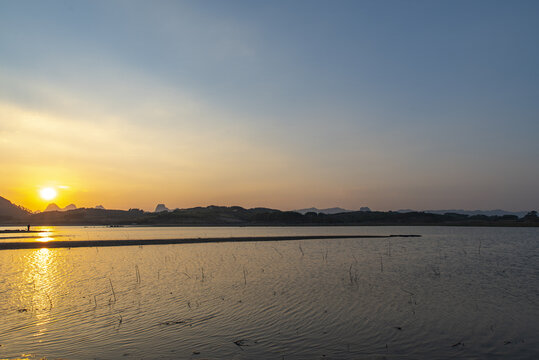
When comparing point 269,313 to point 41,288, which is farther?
point 41,288

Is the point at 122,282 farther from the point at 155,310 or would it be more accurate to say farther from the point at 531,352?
the point at 531,352

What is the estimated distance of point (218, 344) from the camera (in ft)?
42.1

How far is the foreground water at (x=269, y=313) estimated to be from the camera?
1241 centimetres

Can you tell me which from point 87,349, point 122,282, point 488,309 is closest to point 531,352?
point 488,309

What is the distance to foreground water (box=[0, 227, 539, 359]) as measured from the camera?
1241cm

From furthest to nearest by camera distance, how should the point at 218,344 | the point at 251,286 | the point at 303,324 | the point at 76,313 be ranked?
1. the point at 251,286
2. the point at 76,313
3. the point at 303,324
4. the point at 218,344

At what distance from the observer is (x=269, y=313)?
17188 millimetres

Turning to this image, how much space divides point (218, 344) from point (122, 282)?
15.3 m

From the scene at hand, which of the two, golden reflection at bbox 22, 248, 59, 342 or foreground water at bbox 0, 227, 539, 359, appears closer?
foreground water at bbox 0, 227, 539, 359

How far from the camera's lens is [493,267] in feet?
110

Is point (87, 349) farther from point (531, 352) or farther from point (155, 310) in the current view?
point (531, 352)

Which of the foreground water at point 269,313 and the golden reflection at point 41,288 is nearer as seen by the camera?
the foreground water at point 269,313

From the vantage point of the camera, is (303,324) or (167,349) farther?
(303,324)


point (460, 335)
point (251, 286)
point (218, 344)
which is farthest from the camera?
point (251, 286)
